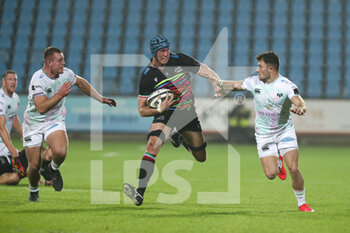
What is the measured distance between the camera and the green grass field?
19.5ft

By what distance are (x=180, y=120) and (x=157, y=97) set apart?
2.28 feet

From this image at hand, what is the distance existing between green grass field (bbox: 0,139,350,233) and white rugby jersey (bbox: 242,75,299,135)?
1143mm

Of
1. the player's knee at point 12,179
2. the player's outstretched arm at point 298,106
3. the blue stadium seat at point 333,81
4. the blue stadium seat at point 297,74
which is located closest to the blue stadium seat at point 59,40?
the blue stadium seat at point 297,74

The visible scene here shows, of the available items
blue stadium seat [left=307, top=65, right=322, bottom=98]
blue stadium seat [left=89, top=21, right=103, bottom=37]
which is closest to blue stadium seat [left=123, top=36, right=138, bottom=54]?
blue stadium seat [left=89, top=21, right=103, bottom=37]

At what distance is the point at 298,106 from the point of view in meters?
6.73

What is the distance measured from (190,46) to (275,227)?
20.6 metres

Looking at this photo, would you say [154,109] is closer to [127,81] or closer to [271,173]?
[271,173]

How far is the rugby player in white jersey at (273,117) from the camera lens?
23.8 feet

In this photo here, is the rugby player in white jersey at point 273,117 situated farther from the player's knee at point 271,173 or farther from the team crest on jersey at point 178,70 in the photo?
the team crest on jersey at point 178,70

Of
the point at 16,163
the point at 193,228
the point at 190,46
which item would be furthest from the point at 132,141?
the point at 193,228

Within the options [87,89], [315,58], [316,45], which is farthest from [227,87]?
[316,45]

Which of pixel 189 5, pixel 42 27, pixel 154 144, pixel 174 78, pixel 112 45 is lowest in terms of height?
pixel 154 144

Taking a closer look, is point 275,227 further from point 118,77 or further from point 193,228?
point 118,77

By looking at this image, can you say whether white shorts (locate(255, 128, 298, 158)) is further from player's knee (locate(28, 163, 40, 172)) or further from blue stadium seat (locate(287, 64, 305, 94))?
blue stadium seat (locate(287, 64, 305, 94))
